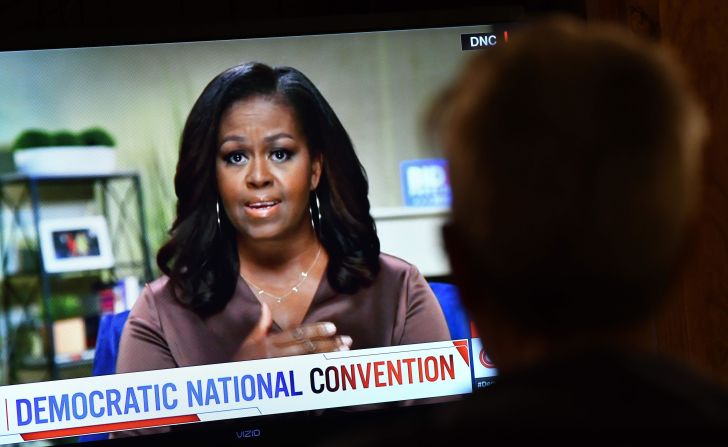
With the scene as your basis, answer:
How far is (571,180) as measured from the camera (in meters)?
0.73

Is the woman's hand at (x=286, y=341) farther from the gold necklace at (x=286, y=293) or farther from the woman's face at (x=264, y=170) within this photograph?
the woman's face at (x=264, y=170)

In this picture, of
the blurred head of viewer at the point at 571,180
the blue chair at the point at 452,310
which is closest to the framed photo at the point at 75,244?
the blue chair at the point at 452,310

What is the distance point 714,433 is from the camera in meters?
0.67

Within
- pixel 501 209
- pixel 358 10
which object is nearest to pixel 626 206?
pixel 501 209

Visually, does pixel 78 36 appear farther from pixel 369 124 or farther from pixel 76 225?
pixel 369 124

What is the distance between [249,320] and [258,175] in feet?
1.15

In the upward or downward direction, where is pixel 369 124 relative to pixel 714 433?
upward

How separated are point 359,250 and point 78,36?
85 cm

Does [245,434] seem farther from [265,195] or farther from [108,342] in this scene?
[265,195]

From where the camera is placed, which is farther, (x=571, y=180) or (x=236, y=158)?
(x=236, y=158)

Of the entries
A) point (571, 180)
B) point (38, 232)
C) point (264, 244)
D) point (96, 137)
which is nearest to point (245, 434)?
point (264, 244)

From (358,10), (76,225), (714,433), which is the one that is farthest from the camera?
(358,10)

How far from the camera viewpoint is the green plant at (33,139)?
2.43 metres

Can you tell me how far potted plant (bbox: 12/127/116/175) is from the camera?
2.43m
